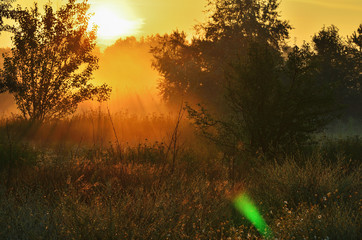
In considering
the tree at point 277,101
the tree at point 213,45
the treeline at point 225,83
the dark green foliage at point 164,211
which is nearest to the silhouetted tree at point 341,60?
the tree at point 213,45

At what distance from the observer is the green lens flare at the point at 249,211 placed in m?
6.06

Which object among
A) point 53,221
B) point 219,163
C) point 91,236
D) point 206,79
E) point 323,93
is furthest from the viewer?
point 206,79

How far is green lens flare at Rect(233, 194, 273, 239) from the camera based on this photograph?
19.9 feet

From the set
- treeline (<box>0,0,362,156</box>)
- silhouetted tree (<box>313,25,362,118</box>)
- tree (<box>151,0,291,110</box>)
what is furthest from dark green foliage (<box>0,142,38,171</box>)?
silhouetted tree (<box>313,25,362,118</box>)

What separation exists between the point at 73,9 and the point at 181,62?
14.4 m

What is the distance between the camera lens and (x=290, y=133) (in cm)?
1064

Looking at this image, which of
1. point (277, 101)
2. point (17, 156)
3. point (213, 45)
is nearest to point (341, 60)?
point (213, 45)

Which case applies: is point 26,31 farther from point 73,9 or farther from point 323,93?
point 323,93

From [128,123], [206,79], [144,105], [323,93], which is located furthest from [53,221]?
[144,105]

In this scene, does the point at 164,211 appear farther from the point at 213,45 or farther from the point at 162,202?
the point at 213,45

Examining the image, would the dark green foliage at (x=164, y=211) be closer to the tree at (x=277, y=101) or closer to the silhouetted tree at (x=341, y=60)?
the tree at (x=277, y=101)

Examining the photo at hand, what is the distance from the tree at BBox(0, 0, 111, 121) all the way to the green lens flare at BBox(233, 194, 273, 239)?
30.4 feet

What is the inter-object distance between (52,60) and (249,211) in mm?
10494

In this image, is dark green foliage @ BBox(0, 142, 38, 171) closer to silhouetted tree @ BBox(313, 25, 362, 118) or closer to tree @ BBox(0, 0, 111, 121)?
tree @ BBox(0, 0, 111, 121)
